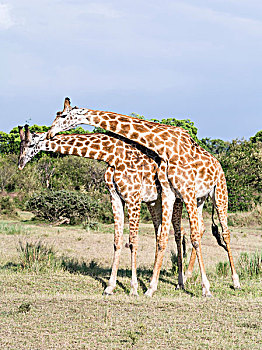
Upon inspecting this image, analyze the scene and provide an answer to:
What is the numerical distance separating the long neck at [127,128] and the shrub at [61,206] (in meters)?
13.8

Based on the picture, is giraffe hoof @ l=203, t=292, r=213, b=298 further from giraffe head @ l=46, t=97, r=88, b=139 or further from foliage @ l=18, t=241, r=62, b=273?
giraffe head @ l=46, t=97, r=88, b=139

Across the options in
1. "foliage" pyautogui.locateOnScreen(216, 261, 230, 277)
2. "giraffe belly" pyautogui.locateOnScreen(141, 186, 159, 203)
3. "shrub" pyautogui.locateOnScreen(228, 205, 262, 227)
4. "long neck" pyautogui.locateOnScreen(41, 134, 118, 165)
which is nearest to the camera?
"long neck" pyautogui.locateOnScreen(41, 134, 118, 165)

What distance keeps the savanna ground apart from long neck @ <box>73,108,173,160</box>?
9.54 feet

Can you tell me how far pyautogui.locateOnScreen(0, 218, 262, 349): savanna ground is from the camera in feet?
18.2

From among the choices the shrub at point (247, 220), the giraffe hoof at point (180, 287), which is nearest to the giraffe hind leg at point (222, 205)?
the giraffe hoof at point (180, 287)

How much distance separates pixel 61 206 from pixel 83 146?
44.4 ft

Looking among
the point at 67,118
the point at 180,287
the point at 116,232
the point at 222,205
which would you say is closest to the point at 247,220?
the point at 222,205

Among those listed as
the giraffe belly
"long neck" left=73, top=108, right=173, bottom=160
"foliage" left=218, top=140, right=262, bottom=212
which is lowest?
the giraffe belly

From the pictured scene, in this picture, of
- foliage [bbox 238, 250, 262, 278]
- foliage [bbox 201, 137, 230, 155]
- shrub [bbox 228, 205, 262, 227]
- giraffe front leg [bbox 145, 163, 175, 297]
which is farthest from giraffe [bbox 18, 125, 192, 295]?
foliage [bbox 201, 137, 230, 155]

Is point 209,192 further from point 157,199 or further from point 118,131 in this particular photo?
point 118,131

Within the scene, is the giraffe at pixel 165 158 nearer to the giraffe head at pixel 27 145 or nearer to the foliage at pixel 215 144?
the giraffe head at pixel 27 145

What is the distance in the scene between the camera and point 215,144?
58.9 m

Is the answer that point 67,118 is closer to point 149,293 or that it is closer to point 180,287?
point 149,293

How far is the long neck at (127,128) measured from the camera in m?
8.60
